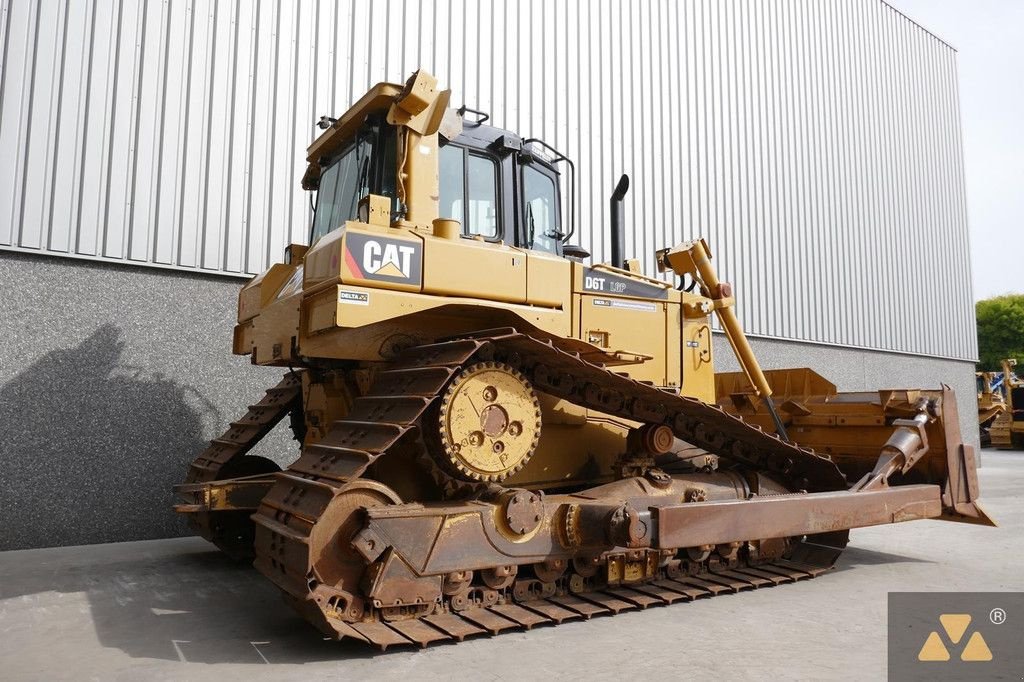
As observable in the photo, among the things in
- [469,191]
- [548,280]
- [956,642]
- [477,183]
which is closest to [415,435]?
[548,280]

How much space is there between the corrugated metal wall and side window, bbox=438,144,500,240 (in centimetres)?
391

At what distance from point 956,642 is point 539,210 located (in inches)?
165

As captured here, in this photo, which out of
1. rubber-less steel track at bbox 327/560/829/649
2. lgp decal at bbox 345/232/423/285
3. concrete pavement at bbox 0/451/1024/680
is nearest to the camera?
concrete pavement at bbox 0/451/1024/680

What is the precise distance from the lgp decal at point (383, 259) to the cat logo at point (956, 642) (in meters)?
3.77

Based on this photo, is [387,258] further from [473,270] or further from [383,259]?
[473,270]

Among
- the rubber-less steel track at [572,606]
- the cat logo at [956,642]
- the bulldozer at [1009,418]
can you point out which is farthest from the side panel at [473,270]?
the bulldozer at [1009,418]

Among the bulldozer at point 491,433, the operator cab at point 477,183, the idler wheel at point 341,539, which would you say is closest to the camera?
the idler wheel at point 341,539

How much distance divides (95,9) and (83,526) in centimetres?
549

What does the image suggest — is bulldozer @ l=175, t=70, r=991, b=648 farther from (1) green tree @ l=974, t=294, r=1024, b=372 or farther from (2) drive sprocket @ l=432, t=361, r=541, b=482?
(1) green tree @ l=974, t=294, r=1024, b=372

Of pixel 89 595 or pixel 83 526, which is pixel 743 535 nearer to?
pixel 89 595

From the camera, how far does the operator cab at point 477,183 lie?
5.31m

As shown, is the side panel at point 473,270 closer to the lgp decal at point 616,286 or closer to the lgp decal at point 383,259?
the lgp decal at point 383,259

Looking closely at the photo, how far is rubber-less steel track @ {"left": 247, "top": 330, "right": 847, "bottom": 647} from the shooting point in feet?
12.9

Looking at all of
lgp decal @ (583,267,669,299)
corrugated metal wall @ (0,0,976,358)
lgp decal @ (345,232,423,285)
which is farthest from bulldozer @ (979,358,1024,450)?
lgp decal @ (345,232,423,285)
